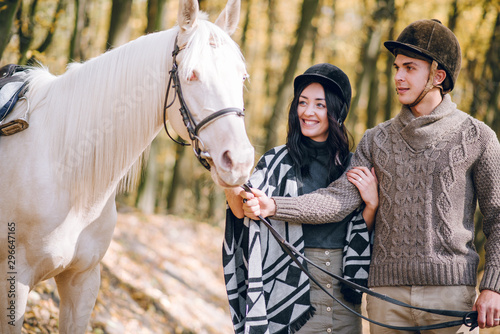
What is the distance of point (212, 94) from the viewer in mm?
2266

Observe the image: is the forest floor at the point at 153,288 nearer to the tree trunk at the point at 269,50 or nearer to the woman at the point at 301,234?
the woman at the point at 301,234

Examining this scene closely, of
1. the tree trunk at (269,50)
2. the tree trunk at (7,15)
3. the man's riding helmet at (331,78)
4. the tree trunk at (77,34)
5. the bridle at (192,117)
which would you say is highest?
the tree trunk at (269,50)

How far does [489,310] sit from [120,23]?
7143mm

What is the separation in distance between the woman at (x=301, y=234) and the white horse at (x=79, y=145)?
66 centimetres

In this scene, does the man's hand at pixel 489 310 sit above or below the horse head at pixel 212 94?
below

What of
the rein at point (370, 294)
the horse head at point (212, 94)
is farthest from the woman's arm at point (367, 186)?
the horse head at point (212, 94)

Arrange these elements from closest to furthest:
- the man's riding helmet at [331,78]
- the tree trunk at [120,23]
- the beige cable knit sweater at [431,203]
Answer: the beige cable knit sweater at [431,203] → the man's riding helmet at [331,78] → the tree trunk at [120,23]

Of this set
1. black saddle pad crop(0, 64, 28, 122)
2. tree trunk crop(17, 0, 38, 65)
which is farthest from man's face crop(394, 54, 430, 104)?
tree trunk crop(17, 0, 38, 65)

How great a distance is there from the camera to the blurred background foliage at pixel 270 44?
573 cm

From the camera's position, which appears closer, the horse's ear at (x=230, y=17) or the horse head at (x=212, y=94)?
the horse head at (x=212, y=94)

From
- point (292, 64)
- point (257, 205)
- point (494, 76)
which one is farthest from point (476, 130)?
point (292, 64)

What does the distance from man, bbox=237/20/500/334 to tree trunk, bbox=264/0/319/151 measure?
21.8 feet

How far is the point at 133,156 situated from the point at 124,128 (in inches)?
6.7

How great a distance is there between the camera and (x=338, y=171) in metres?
2.97
